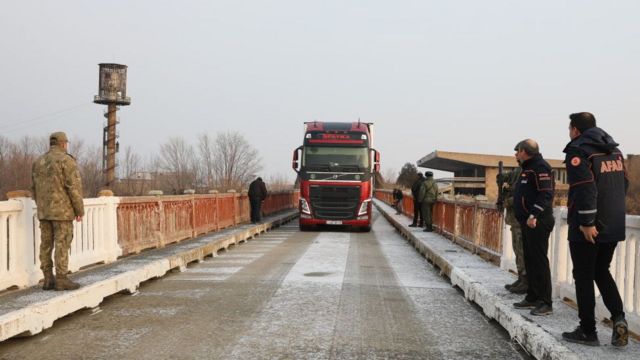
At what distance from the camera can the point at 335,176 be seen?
63.0 feet

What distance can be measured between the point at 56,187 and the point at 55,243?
664 mm

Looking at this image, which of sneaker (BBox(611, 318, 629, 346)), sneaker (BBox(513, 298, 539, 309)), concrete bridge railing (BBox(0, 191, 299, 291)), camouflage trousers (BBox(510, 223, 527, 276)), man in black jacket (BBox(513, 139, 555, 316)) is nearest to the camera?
sneaker (BBox(611, 318, 629, 346))

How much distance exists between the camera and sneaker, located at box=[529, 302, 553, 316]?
571 centimetres

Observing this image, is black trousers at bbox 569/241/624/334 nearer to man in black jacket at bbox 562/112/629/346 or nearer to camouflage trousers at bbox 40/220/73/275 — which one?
man in black jacket at bbox 562/112/629/346

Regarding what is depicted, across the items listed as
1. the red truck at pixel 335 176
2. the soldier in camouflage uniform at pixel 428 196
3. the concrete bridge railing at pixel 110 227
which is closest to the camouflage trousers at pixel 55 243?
the concrete bridge railing at pixel 110 227

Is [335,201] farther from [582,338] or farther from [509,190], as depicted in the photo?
[582,338]

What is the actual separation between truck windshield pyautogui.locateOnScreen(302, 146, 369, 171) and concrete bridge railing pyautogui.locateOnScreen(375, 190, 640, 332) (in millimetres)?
3343

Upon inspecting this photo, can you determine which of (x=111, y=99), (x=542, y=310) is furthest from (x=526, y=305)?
(x=111, y=99)

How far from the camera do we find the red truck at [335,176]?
63.0ft

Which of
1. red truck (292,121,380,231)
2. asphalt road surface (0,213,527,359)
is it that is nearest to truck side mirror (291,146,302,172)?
red truck (292,121,380,231)

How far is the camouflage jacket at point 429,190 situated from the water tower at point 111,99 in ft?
199

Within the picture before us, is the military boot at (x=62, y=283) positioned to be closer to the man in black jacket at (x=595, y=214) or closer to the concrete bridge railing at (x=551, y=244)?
the man in black jacket at (x=595, y=214)

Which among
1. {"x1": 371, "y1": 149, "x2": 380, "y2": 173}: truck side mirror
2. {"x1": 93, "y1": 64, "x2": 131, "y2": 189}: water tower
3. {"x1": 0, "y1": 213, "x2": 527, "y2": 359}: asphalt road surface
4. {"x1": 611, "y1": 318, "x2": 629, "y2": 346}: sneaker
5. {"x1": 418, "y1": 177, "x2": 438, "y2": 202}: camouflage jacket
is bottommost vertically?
{"x1": 0, "y1": 213, "x2": 527, "y2": 359}: asphalt road surface

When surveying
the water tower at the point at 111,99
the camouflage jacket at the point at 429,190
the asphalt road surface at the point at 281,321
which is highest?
the water tower at the point at 111,99
